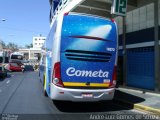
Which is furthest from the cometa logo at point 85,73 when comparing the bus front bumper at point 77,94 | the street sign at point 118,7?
the street sign at point 118,7

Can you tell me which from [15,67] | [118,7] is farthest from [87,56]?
[15,67]

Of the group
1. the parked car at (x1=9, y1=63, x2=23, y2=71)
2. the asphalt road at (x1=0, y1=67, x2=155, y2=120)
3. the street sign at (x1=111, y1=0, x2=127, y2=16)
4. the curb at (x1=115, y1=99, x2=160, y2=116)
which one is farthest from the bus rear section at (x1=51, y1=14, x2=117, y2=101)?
the parked car at (x1=9, y1=63, x2=23, y2=71)

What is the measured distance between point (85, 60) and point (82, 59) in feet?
0.39

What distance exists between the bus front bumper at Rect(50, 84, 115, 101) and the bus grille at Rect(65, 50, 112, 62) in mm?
1126

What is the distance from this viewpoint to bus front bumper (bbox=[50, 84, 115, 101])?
11586 millimetres

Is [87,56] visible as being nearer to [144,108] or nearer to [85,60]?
[85,60]

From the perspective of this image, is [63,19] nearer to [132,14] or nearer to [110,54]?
[110,54]

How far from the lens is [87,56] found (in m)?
11.9

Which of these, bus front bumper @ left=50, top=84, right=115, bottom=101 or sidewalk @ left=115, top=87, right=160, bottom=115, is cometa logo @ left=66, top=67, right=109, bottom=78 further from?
sidewalk @ left=115, top=87, right=160, bottom=115

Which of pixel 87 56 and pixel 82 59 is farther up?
pixel 87 56

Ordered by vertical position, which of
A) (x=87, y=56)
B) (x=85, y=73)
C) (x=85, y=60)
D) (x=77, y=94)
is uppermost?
(x=87, y=56)

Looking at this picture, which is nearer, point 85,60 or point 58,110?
point 85,60

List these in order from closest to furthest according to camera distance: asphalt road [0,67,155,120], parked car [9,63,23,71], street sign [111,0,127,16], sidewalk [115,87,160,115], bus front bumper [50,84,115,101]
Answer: asphalt road [0,67,155,120] < bus front bumper [50,84,115,101] < sidewalk [115,87,160,115] < street sign [111,0,127,16] < parked car [9,63,23,71]

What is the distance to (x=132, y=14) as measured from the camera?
21109 millimetres
